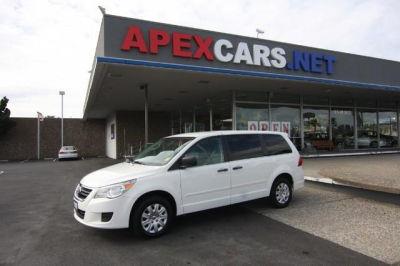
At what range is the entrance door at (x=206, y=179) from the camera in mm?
6348

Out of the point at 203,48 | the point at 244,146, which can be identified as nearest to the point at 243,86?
the point at 203,48

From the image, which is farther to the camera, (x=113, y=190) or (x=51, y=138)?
(x=51, y=138)

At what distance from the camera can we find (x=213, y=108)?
63.0ft

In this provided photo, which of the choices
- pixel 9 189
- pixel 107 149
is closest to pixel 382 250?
pixel 9 189

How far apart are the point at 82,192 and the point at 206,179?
84.4 inches

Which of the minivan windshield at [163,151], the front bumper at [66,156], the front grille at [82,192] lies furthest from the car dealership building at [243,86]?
the front grille at [82,192]

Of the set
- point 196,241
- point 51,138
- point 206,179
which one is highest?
point 51,138

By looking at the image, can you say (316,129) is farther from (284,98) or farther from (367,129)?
(367,129)

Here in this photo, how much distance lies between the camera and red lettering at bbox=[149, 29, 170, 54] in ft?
37.5

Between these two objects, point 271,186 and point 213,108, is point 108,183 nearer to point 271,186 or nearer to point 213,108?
point 271,186

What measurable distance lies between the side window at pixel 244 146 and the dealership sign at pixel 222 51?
524cm

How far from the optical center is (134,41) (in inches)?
438

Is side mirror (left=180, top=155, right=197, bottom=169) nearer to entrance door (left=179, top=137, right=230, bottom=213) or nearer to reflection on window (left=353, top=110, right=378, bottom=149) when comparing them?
entrance door (left=179, top=137, right=230, bottom=213)

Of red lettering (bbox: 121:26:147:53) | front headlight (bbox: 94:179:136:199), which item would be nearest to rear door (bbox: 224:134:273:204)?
front headlight (bbox: 94:179:136:199)
